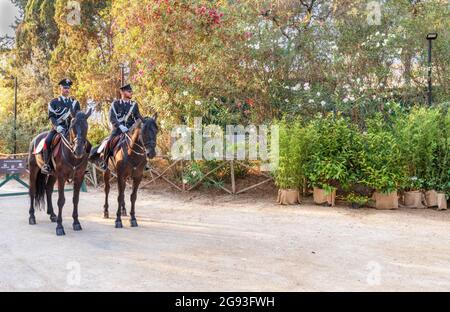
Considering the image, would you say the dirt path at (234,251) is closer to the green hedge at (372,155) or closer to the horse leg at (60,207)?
the horse leg at (60,207)

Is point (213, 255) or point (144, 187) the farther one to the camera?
point (144, 187)

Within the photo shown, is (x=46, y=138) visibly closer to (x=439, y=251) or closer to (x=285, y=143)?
(x=285, y=143)

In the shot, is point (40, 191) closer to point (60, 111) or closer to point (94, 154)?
point (94, 154)

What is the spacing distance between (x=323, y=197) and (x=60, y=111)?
236 inches

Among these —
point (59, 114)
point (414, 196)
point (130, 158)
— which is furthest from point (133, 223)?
point (414, 196)

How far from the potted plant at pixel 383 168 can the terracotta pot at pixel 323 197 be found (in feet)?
2.63

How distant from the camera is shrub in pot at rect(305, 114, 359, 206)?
9883 millimetres

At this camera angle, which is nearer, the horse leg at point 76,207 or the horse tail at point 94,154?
the horse leg at point 76,207

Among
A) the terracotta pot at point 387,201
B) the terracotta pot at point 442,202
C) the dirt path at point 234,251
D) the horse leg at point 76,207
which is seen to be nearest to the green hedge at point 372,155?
the terracotta pot at point 387,201

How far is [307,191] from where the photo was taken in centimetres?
1095

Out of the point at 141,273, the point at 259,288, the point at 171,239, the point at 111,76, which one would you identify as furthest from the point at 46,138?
the point at 111,76

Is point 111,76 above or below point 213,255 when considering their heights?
above

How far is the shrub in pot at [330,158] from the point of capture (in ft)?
Result: 32.4
